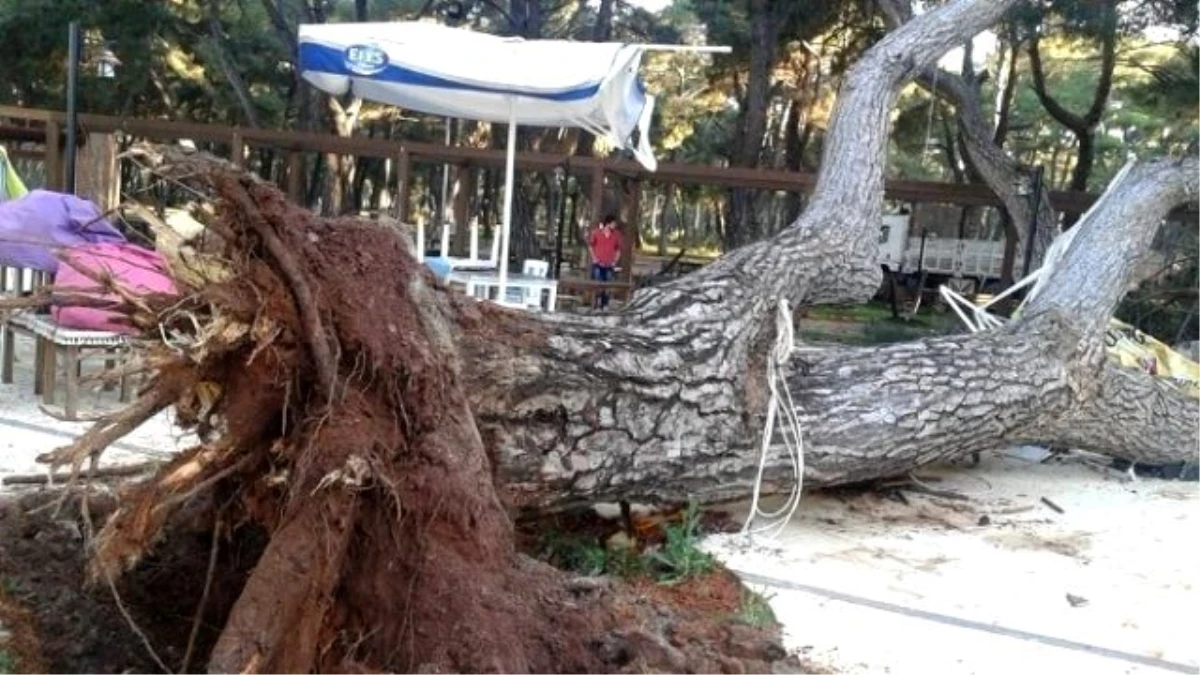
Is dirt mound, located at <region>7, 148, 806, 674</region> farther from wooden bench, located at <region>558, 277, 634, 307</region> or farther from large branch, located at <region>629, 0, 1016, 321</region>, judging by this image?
wooden bench, located at <region>558, 277, 634, 307</region>

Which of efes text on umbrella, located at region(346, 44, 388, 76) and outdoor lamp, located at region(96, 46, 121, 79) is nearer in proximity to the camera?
efes text on umbrella, located at region(346, 44, 388, 76)

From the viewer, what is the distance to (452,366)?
2736 mm

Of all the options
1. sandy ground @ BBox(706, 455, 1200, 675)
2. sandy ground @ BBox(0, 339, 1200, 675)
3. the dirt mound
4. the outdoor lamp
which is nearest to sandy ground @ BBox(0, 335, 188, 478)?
sandy ground @ BBox(0, 339, 1200, 675)

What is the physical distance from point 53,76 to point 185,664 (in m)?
21.9

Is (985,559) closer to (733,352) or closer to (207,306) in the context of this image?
(733,352)

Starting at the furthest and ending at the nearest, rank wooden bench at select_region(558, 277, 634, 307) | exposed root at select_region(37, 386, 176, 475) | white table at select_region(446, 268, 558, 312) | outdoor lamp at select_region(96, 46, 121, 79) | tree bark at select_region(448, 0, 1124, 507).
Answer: outdoor lamp at select_region(96, 46, 121, 79) < wooden bench at select_region(558, 277, 634, 307) < white table at select_region(446, 268, 558, 312) < tree bark at select_region(448, 0, 1124, 507) < exposed root at select_region(37, 386, 176, 475)

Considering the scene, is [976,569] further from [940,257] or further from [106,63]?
[106,63]

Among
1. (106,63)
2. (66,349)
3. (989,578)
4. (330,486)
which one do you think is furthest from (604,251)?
(106,63)

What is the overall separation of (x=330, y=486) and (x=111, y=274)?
57 centimetres

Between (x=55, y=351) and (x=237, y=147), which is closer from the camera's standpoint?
(x=55, y=351)

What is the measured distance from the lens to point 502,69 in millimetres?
7273

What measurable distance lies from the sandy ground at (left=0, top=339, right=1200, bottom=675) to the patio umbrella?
9.25 feet

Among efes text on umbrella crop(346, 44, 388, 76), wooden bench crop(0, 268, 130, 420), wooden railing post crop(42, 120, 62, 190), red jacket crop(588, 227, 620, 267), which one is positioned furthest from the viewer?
red jacket crop(588, 227, 620, 267)

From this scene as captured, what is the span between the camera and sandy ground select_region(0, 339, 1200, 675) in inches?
142
